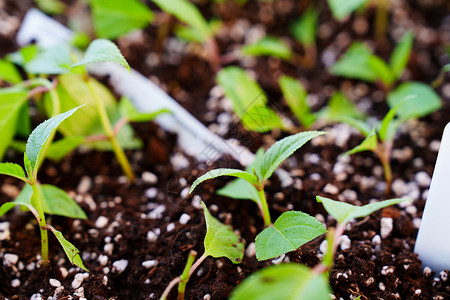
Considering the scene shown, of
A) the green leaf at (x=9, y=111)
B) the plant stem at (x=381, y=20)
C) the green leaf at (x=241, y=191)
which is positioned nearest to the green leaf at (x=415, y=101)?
the plant stem at (x=381, y=20)

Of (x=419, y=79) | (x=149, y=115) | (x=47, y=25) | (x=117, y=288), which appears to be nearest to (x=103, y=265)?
(x=117, y=288)

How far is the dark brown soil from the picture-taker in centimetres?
75

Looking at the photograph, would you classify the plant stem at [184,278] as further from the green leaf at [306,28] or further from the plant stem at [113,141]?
the green leaf at [306,28]

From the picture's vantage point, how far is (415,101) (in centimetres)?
103

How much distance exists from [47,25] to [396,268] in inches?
39.7

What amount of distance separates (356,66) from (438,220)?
58cm

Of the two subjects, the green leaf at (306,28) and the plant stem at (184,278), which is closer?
the plant stem at (184,278)

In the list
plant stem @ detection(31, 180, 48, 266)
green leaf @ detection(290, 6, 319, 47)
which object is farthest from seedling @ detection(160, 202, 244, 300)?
green leaf @ detection(290, 6, 319, 47)

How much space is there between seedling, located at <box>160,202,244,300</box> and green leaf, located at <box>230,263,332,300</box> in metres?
0.19

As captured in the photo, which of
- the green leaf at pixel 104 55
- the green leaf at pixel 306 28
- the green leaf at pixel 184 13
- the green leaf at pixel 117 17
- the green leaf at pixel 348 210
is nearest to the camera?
the green leaf at pixel 348 210

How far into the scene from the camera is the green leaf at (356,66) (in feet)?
3.82

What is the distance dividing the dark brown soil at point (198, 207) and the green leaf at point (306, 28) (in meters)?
0.12

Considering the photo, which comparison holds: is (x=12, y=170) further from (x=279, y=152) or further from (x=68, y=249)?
(x=279, y=152)

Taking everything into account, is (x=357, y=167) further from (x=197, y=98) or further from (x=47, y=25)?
(x=47, y=25)
